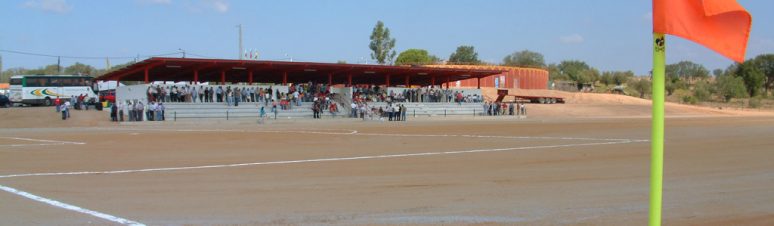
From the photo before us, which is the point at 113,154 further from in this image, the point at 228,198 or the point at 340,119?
the point at 340,119

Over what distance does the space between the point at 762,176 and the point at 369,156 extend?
9467mm

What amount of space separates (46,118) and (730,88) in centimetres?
9020

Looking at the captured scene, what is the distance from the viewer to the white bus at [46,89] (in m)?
58.7

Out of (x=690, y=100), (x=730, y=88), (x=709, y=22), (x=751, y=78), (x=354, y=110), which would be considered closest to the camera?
(x=709, y=22)

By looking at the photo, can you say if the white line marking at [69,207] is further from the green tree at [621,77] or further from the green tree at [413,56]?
the green tree at [621,77]

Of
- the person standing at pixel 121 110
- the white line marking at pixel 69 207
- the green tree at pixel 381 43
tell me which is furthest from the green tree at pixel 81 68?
the white line marking at pixel 69 207

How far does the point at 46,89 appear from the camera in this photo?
58844 mm

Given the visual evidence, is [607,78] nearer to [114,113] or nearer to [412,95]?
[412,95]

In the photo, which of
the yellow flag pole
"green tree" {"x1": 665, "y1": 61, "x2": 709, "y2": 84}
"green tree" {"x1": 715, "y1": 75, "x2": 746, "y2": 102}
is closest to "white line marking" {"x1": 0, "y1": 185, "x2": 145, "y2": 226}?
the yellow flag pole

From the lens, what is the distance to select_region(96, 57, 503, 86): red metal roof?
4953 centimetres

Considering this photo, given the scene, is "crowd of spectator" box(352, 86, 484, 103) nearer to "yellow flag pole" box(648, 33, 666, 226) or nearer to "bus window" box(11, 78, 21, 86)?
"bus window" box(11, 78, 21, 86)

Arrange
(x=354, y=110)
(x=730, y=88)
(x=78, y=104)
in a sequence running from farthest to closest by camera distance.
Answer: (x=730, y=88) < (x=354, y=110) < (x=78, y=104)

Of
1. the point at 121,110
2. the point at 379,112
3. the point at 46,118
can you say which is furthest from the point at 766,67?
the point at 46,118

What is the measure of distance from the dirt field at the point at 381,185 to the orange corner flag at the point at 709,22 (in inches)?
206
